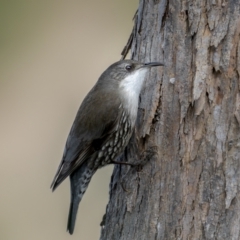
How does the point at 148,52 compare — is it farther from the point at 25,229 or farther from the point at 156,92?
the point at 25,229

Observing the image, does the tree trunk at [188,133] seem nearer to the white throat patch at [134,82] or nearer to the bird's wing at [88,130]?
the white throat patch at [134,82]

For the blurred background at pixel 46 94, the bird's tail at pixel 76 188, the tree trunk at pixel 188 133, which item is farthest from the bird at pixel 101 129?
the blurred background at pixel 46 94

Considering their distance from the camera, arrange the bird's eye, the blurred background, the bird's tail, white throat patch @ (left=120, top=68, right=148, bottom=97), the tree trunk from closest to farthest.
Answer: the tree trunk, white throat patch @ (left=120, top=68, right=148, bottom=97), the bird's eye, the bird's tail, the blurred background

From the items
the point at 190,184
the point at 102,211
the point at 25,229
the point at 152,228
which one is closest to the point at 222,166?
the point at 190,184

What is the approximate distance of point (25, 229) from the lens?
860 cm

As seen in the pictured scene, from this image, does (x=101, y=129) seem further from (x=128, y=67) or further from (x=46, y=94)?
(x=46, y=94)

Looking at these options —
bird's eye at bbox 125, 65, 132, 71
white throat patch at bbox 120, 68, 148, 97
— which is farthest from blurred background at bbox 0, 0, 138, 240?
bird's eye at bbox 125, 65, 132, 71

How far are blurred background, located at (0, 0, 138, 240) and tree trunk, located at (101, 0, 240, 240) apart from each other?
3.20 metres

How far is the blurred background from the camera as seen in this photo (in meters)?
8.49

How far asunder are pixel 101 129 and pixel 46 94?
4.37 meters

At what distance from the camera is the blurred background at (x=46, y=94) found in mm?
8492

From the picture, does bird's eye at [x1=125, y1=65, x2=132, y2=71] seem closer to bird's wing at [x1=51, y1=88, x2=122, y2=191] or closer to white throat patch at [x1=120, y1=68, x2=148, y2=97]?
white throat patch at [x1=120, y1=68, x2=148, y2=97]

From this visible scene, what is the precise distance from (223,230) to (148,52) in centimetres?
159

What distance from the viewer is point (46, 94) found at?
9.71 m
